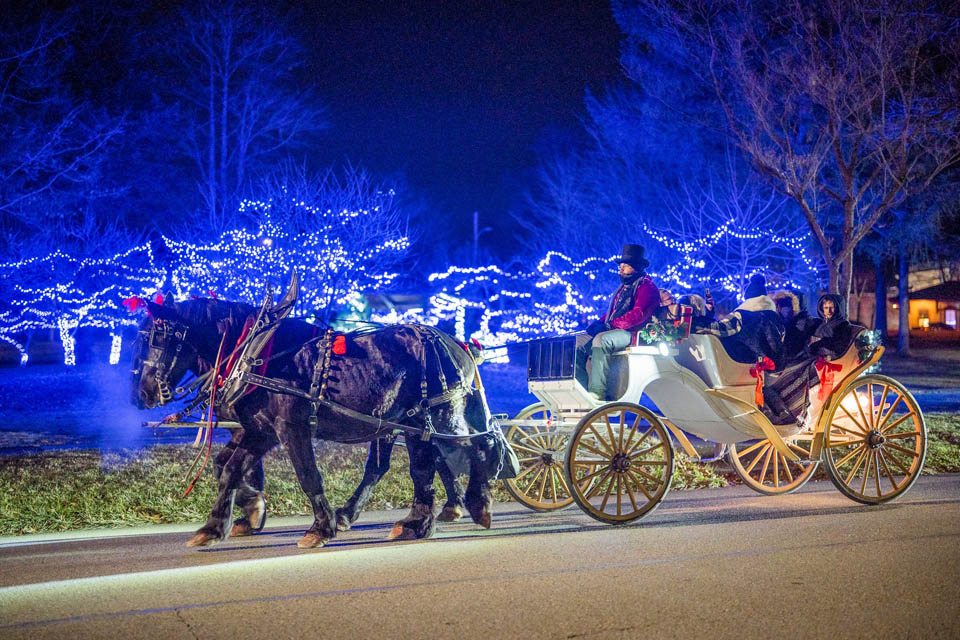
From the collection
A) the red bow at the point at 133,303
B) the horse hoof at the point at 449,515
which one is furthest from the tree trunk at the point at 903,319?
the red bow at the point at 133,303

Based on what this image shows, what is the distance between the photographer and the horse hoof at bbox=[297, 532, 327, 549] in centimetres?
646

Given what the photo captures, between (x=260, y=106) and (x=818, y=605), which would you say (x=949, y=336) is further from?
(x=818, y=605)

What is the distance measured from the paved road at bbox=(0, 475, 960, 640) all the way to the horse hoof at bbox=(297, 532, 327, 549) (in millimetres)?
102

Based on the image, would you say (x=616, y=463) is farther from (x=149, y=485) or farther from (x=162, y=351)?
(x=149, y=485)

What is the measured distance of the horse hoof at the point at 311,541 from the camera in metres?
6.46

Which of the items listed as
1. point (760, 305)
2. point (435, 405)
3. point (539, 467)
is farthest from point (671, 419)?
point (435, 405)

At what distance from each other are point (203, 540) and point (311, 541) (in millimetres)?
807

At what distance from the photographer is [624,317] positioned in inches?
305

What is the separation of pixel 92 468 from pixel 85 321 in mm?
20961

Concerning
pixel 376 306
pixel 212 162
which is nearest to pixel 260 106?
pixel 212 162

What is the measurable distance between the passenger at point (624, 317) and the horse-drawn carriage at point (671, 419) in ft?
0.36

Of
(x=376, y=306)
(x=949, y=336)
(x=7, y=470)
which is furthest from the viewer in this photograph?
(x=949, y=336)

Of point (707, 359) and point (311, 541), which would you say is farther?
point (707, 359)

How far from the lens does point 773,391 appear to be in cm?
855
